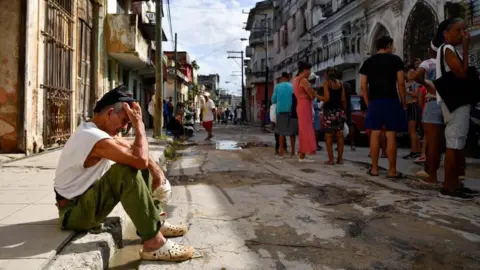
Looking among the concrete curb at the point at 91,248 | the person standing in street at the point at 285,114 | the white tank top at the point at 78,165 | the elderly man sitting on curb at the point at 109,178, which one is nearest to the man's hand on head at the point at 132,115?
the elderly man sitting on curb at the point at 109,178

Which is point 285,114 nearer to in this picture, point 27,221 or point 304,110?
point 304,110

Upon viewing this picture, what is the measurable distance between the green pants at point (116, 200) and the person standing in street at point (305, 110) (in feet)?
16.1

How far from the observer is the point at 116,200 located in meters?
2.62

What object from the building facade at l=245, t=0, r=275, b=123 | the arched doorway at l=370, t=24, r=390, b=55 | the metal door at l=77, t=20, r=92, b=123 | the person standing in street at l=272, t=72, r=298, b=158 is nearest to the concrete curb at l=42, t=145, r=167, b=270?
the person standing in street at l=272, t=72, r=298, b=158

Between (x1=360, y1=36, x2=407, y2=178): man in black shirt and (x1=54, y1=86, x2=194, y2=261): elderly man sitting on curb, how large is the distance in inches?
145

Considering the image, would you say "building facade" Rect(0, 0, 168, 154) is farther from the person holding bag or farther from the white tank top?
the person holding bag

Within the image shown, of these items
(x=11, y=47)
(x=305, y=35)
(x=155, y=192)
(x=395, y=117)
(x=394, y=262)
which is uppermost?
(x=305, y=35)

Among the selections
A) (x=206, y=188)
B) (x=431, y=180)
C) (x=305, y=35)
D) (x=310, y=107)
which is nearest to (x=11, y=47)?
(x=206, y=188)

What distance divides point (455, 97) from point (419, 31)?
1130 cm

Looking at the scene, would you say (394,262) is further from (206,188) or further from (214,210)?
(206,188)

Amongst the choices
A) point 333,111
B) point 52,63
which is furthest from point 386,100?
point 52,63

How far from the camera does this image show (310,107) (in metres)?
7.46

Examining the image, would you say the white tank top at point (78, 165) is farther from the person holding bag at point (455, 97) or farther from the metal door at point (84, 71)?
the metal door at point (84, 71)

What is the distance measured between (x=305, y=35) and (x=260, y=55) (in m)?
22.3
